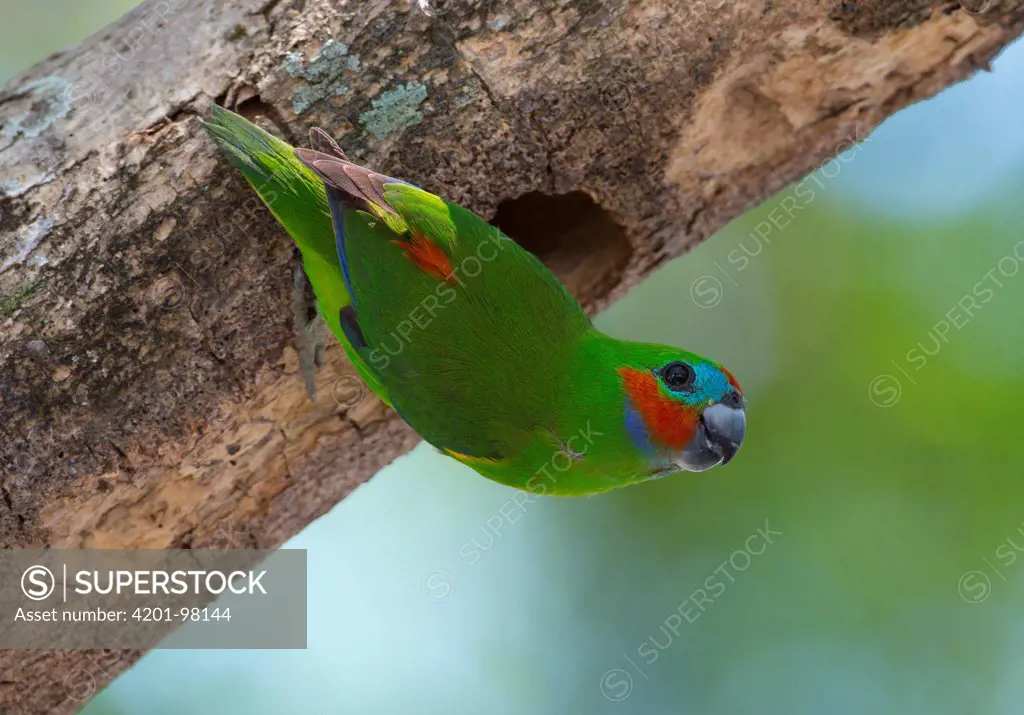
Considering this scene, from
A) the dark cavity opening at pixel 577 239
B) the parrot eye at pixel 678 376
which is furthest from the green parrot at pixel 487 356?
the dark cavity opening at pixel 577 239

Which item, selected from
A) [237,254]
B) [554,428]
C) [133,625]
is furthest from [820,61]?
[133,625]

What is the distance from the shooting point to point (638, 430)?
3080 millimetres

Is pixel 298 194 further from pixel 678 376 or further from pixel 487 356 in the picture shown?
pixel 678 376

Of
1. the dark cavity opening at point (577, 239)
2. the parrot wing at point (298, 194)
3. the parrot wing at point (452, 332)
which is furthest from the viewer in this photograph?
the dark cavity opening at point (577, 239)

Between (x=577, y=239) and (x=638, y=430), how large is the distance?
4.38 ft

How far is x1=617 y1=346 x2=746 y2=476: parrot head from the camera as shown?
305cm

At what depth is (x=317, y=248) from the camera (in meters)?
3.18

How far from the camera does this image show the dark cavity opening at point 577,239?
3992 mm

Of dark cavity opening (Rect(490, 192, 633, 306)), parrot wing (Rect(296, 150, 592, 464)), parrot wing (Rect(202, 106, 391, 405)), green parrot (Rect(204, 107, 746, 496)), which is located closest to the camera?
parrot wing (Rect(202, 106, 391, 405))

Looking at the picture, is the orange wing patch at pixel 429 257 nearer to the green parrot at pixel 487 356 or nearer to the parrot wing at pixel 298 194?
the green parrot at pixel 487 356

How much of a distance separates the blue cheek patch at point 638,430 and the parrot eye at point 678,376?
0.16 meters

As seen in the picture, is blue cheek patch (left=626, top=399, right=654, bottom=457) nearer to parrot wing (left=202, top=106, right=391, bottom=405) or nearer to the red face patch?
the red face patch

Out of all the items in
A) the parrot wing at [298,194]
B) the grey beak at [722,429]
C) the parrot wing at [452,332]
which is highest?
the parrot wing at [298,194]

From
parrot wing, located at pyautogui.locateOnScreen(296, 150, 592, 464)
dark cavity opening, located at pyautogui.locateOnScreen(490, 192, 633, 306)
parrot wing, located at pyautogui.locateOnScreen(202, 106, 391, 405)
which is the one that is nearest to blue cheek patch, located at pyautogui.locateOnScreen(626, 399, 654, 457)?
parrot wing, located at pyautogui.locateOnScreen(296, 150, 592, 464)
